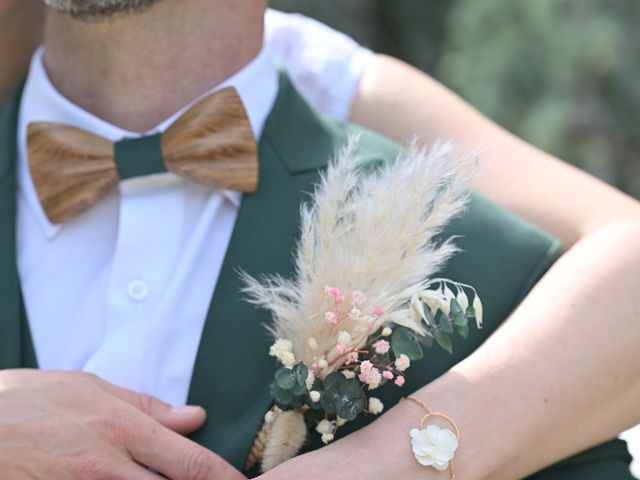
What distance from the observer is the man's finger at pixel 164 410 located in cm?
173

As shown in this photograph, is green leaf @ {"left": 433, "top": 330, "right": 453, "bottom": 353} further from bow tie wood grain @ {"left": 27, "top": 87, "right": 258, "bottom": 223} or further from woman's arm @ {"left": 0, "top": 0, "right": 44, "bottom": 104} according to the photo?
woman's arm @ {"left": 0, "top": 0, "right": 44, "bottom": 104}

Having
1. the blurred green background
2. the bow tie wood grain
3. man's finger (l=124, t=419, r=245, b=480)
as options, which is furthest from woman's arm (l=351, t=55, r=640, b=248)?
the blurred green background

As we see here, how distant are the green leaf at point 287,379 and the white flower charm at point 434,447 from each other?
183 millimetres

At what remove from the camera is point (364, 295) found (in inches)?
61.3

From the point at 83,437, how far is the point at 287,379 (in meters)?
0.31

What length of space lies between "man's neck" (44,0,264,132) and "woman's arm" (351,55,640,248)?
423 millimetres

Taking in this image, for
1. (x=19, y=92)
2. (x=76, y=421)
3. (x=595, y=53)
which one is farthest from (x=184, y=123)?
(x=595, y=53)

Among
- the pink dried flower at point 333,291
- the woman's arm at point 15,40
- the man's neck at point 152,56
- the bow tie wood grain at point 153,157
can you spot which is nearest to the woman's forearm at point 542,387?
the pink dried flower at point 333,291

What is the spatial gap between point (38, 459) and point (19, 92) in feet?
2.76

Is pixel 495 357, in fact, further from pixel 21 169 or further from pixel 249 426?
pixel 21 169

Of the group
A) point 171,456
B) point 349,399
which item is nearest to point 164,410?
point 171,456

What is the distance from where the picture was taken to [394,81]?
246cm

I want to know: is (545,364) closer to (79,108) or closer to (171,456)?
(171,456)

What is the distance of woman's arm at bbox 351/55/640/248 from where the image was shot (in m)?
2.08
